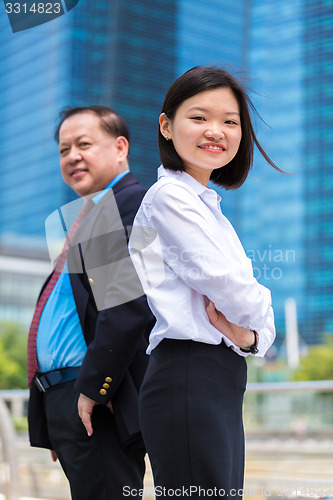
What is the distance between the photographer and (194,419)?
2.75 ft

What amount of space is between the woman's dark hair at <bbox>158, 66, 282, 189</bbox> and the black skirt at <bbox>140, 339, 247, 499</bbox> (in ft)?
1.06

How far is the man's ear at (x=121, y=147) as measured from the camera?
4.84 feet

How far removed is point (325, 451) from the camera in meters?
3.13

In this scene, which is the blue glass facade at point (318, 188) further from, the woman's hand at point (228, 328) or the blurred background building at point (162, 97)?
the woman's hand at point (228, 328)

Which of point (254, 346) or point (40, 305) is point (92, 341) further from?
point (254, 346)

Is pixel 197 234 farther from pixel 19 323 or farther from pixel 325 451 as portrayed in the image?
pixel 19 323

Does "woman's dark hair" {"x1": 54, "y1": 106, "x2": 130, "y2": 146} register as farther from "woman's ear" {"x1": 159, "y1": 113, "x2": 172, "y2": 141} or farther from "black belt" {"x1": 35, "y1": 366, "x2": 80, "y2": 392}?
"black belt" {"x1": 35, "y1": 366, "x2": 80, "y2": 392}

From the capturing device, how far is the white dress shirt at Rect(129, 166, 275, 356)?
33.3 inches

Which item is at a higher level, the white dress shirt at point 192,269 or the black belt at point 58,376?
the white dress shirt at point 192,269

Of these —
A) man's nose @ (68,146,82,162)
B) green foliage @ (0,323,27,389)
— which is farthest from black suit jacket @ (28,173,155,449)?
green foliage @ (0,323,27,389)

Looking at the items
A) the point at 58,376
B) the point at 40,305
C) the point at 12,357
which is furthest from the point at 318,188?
the point at 58,376

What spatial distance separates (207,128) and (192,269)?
24 centimetres

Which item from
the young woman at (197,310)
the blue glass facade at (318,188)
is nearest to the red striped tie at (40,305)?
the young woman at (197,310)

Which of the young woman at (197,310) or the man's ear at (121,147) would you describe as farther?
the man's ear at (121,147)
